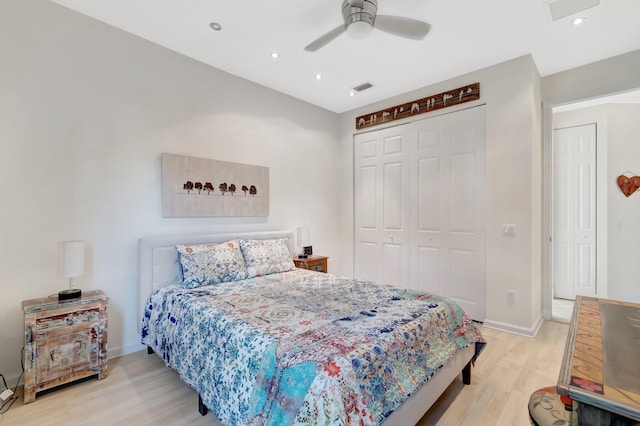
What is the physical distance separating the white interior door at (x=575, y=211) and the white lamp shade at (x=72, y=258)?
5540mm

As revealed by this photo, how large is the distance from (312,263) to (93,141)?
2.68m

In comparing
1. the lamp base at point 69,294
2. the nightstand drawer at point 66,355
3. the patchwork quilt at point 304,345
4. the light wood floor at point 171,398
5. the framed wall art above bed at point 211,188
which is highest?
the framed wall art above bed at point 211,188

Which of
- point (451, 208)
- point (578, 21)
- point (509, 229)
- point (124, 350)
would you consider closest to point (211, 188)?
point (124, 350)

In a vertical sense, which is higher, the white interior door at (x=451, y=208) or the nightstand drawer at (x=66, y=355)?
the white interior door at (x=451, y=208)

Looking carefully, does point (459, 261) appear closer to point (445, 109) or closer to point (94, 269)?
point (445, 109)

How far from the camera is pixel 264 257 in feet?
10.6

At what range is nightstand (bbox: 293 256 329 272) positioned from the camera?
3.87 meters

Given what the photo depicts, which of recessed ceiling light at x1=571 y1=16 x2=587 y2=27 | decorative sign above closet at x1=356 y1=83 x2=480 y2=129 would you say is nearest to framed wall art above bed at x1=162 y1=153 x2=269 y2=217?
decorative sign above closet at x1=356 y1=83 x2=480 y2=129

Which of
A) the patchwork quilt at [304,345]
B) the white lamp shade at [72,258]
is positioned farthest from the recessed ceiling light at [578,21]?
the white lamp shade at [72,258]

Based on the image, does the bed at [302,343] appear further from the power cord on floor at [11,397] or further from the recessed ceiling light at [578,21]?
the recessed ceiling light at [578,21]

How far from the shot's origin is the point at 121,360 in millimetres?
2609

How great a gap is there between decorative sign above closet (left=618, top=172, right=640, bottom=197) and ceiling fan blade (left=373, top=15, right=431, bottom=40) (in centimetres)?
370

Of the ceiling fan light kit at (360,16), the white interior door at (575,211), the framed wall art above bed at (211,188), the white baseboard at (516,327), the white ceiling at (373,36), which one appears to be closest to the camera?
the ceiling fan light kit at (360,16)

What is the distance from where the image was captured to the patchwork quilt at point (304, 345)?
1303 millimetres
